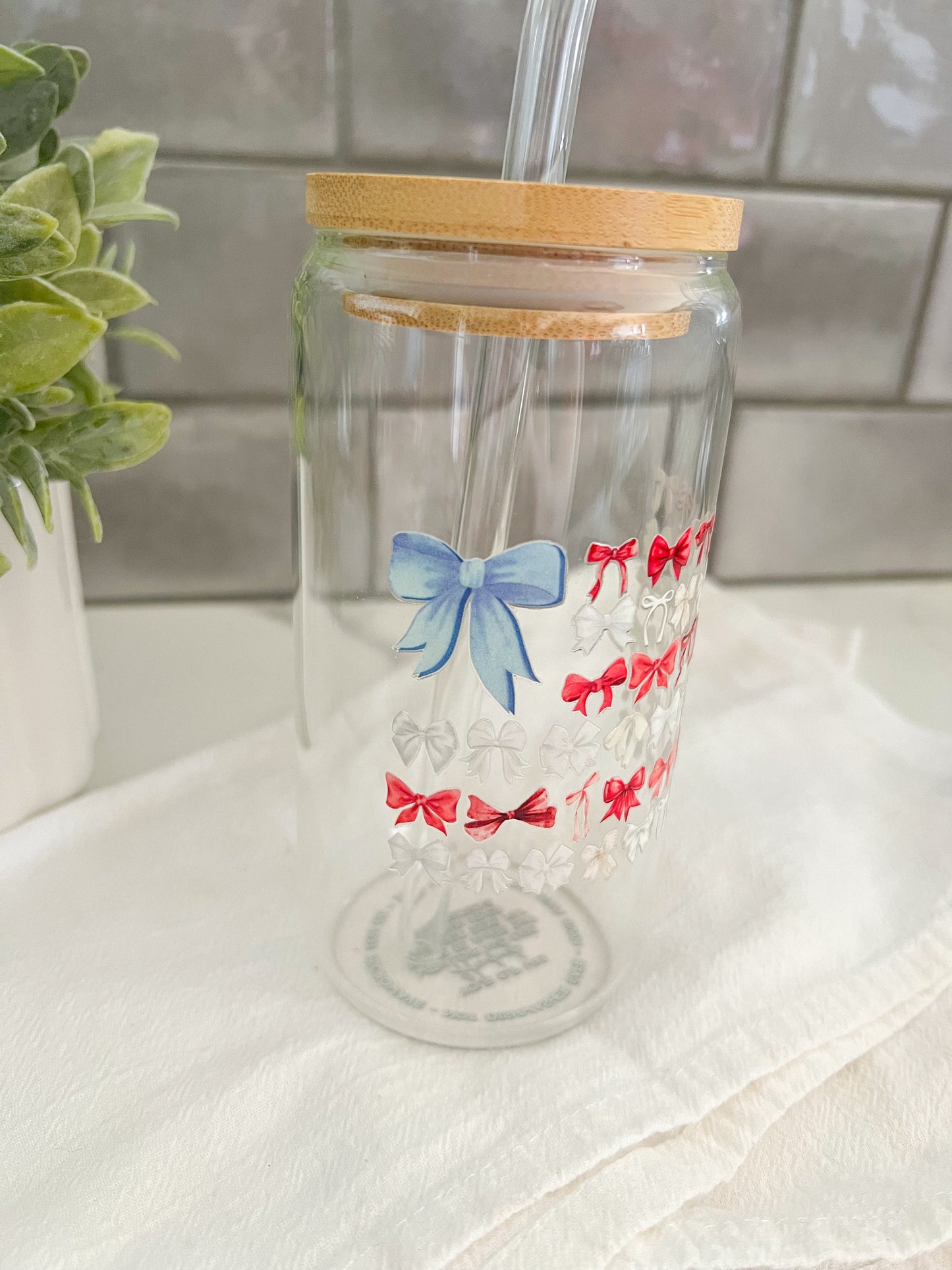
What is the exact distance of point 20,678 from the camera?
1.30 feet

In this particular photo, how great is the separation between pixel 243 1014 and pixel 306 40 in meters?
0.44

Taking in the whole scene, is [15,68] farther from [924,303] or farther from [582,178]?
[924,303]

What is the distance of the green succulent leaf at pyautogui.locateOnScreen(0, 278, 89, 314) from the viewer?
30cm

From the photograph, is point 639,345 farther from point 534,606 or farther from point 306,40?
point 306,40

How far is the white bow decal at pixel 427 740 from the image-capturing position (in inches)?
12.4

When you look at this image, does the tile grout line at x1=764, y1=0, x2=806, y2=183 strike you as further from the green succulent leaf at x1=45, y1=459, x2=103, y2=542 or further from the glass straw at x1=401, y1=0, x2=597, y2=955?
the green succulent leaf at x1=45, y1=459, x2=103, y2=542

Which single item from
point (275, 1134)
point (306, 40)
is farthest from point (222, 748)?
point (306, 40)

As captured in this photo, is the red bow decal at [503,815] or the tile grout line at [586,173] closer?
the red bow decal at [503,815]

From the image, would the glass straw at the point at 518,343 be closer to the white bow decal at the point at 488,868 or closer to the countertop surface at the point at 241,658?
the white bow decal at the point at 488,868

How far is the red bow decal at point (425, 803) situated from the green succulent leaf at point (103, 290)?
0.59 feet

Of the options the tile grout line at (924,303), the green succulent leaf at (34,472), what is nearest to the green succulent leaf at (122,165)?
the green succulent leaf at (34,472)

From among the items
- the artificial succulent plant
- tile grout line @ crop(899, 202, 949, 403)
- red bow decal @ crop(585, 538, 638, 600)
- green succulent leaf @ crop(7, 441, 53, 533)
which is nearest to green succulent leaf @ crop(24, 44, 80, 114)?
the artificial succulent plant

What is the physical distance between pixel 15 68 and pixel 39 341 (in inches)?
3.2

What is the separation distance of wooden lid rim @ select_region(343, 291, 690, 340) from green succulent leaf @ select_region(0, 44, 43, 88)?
0.39 ft
